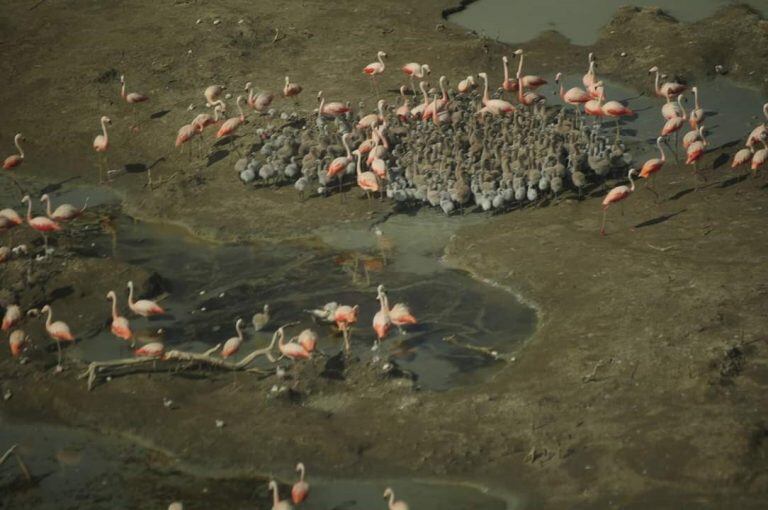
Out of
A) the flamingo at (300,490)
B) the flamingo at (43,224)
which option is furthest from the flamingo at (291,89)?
the flamingo at (300,490)

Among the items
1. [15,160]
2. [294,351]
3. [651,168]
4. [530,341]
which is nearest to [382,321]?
[294,351]

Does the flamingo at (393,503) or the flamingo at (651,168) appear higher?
the flamingo at (651,168)

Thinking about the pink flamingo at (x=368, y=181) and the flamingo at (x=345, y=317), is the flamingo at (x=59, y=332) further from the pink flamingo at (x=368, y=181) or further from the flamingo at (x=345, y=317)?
the pink flamingo at (x=368, y=181)

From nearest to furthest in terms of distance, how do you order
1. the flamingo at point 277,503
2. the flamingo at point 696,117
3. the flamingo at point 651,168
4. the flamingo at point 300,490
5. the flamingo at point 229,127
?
the flamingo at point 277,503 < the flamingo at point 300,490 < the flamingo at point 651,168 < the flamingo at point 696,117 < the flamingo at point 229,127

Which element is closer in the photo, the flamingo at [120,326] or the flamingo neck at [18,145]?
the flamingo at [120,326]

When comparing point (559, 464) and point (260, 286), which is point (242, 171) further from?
point (559, 464)

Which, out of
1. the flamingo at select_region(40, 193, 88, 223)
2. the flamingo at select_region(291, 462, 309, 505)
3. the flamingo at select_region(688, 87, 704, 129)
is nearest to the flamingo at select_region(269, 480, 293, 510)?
the flamingo at select_region(291, 462, 309, 505)

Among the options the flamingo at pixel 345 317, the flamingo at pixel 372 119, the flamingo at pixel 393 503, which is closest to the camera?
the flamingo at pixel 393 503
